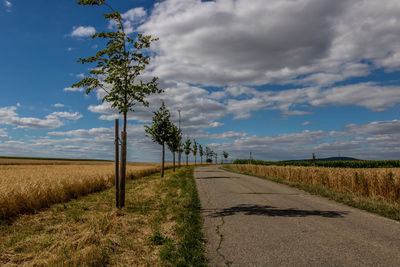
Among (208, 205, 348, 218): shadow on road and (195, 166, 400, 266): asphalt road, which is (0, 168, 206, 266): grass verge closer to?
(195, 166, 400, 266): asphalt road

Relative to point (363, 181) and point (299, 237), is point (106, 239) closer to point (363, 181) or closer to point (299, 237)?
point (299, 237)

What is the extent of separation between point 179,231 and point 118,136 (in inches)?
179

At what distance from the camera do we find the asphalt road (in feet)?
13.9

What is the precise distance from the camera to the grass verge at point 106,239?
4.27 metres

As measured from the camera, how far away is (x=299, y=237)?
5391 millimetres

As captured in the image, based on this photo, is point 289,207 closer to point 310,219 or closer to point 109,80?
point 310,219

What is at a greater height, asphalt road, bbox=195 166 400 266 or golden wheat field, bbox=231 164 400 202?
golden wheat field, bbox=231 164 400 202

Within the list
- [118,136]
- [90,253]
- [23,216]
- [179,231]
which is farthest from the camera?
[118,136]

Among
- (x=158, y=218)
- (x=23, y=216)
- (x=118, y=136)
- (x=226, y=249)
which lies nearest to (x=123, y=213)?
(x=158, y=218)

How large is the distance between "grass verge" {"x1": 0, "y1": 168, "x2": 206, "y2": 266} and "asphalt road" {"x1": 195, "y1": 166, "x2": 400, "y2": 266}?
1.86ft

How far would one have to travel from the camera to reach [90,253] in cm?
431

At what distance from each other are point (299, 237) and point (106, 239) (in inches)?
165

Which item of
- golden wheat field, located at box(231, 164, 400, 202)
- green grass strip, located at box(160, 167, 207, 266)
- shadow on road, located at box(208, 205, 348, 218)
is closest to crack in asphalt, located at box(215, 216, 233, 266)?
green grass strip, located at box(160, 167, 207, 266)

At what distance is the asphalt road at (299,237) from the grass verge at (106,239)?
567 mm
